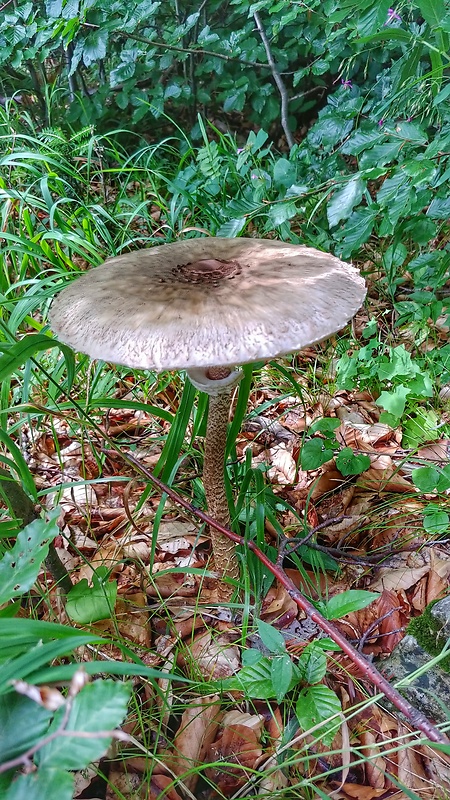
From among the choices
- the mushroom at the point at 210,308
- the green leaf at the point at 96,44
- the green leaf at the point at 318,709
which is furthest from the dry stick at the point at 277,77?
the green leaf at the point at 318,709

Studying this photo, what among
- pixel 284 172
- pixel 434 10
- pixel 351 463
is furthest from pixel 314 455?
pixel 434 10

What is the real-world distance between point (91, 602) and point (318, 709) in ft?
2.28

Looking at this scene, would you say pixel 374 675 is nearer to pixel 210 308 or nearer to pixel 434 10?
pixel 210 308

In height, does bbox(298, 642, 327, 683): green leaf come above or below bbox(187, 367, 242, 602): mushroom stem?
below

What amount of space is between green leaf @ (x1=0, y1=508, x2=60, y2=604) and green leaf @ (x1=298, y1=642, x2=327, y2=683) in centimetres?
81

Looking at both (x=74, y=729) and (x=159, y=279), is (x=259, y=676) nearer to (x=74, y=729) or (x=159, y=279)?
(x=74, y=729)

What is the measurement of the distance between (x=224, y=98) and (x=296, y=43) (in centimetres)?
54

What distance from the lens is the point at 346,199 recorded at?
5.72 ft

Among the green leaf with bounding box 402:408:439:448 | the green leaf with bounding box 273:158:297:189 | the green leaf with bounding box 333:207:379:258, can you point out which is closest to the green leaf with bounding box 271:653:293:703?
the green leaf with bounding box 402:408:439:448

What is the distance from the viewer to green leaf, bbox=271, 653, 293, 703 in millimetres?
1263

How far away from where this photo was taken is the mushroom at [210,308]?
42.6 inches

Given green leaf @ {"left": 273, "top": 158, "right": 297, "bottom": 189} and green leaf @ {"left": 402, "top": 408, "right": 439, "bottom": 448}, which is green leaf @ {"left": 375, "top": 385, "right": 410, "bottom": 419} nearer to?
green leaf @ {"left": 402, "top": 408, "right": 439, "bottom": 448}

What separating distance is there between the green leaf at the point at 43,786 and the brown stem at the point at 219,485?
102cm

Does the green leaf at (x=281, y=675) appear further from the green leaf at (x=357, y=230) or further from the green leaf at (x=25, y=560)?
the green leaf at (x=357, y=230)
